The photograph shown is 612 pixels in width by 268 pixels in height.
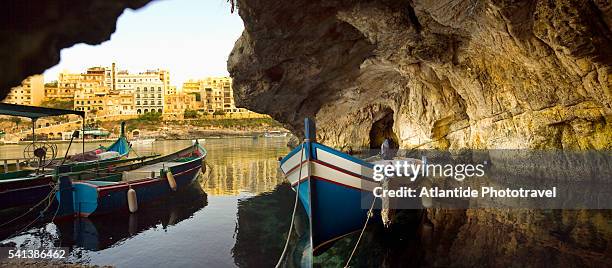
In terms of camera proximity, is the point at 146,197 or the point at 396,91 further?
the point at 396,91

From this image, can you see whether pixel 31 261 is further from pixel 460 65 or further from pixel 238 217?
pixel 460 65

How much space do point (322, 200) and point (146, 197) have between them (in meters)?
8.47

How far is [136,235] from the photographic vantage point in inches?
369

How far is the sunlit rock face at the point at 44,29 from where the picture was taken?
4035mm

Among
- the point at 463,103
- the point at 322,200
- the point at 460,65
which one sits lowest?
the point at 322,200

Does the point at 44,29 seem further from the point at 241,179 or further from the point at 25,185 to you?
the point at 241,179

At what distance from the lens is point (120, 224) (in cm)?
1040

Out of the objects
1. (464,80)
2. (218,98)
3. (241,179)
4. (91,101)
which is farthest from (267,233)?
(218,98)

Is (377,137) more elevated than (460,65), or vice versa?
(460,65)

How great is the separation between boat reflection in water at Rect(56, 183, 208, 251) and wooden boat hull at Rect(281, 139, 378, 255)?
521cm

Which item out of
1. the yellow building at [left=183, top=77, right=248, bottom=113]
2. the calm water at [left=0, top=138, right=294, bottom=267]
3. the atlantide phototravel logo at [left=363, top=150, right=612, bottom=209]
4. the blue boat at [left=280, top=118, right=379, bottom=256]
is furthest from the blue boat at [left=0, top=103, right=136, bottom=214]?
the yellow building at [left=183, top=77, right=248, bottom=113]

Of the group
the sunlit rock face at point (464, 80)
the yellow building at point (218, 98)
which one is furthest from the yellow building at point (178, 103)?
the sunlit rock face at point (464, 80)

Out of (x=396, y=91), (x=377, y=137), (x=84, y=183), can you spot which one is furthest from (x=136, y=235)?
(x=377, y=137)

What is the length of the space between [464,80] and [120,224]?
14.3 metres
